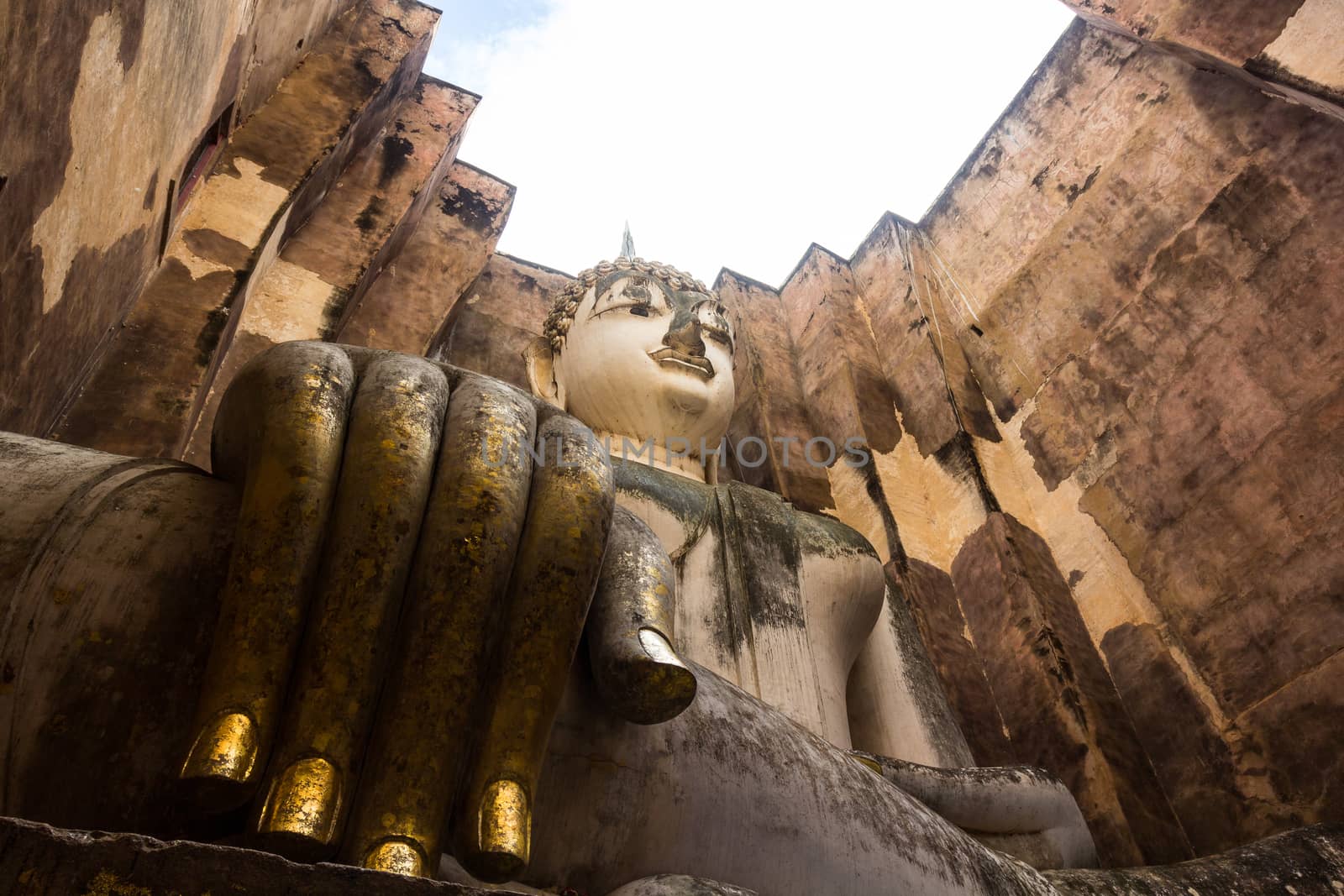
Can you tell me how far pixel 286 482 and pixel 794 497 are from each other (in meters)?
2.77

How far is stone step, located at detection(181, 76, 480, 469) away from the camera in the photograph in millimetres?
2857

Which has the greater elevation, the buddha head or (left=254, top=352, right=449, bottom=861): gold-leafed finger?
(left=254, top=352, right=449, bottom=861): gold-leafed finger

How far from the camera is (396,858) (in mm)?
862

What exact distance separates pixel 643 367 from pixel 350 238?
48.6 inches

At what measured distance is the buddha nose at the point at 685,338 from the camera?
111 inches

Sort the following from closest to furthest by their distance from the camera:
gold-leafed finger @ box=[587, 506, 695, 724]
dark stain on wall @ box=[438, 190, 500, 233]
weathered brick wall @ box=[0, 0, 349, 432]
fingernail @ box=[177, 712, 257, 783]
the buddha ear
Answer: fingernail @ box=[177, 712, 257, 783]
gold-leafed finger @ box=[587, 506, 695, 724]
weathered brick wall @ box=[0, 0, 349, 432]
the buddha ear
dark stain on wall @ box=[438, 190, 500, 233]

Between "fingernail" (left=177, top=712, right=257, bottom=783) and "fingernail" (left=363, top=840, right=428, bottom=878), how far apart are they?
0.45 feet

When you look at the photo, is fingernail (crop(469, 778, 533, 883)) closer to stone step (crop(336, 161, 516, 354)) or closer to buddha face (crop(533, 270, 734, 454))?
buddha face (crop(533, 270, 734, 454))

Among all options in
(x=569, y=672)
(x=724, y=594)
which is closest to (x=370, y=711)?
(x=569, y=672)

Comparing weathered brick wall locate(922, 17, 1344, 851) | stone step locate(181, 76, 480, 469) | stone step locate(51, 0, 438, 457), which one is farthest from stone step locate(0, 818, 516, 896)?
weathered brick wall locate(922, 17, 1344, 851)

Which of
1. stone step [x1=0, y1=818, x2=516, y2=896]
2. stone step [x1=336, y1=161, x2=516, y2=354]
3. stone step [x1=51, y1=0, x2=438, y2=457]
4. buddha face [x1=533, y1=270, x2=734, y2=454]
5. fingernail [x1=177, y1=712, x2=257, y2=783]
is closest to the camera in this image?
stone step [x1=0, y1=818, x2=516, y2=896]

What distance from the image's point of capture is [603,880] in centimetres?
109

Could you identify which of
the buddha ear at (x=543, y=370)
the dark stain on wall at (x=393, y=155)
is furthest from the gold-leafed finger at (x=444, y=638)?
the dark stain on wall at (x=393, y=155)

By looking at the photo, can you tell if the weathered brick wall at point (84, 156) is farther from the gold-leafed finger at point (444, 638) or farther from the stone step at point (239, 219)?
the gold-leafed finger at point (444, 638)
